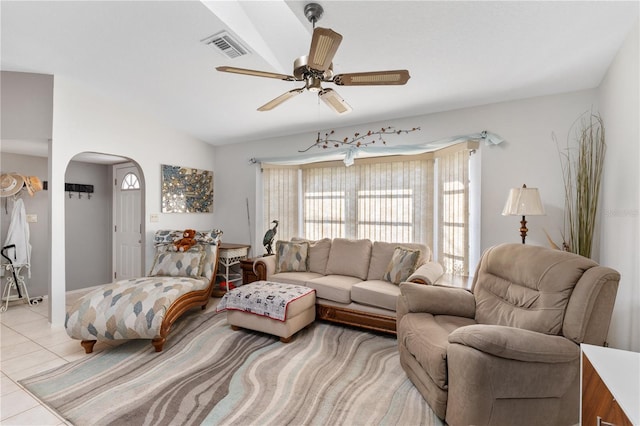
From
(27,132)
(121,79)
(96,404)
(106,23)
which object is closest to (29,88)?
(27,132)

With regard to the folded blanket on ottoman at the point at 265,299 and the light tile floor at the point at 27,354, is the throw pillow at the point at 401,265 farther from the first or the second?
the light tile floor at the point at 27,354

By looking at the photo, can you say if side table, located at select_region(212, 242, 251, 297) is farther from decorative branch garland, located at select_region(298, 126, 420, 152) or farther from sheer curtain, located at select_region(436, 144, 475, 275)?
sheer curtain, located at select_region(436, 144, 475, 275)

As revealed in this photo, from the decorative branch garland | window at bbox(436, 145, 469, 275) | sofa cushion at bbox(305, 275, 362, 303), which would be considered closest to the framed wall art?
the decorative branch garland

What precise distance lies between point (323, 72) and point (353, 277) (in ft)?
8.20

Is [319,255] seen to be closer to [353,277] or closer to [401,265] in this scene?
[353,277]

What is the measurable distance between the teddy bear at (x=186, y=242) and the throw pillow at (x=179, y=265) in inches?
3.2

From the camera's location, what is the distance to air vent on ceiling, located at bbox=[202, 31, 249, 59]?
253 cm

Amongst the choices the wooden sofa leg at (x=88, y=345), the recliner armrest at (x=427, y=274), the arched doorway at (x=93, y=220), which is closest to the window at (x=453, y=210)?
the recliner armrest at (x=427, y=274)

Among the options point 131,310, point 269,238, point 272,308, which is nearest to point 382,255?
point 272,308

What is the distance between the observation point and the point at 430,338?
190 cm

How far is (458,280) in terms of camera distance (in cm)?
309

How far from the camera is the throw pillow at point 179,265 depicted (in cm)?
370

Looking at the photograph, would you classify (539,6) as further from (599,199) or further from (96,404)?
(96,404)

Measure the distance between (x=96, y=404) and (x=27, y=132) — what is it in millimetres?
3028
